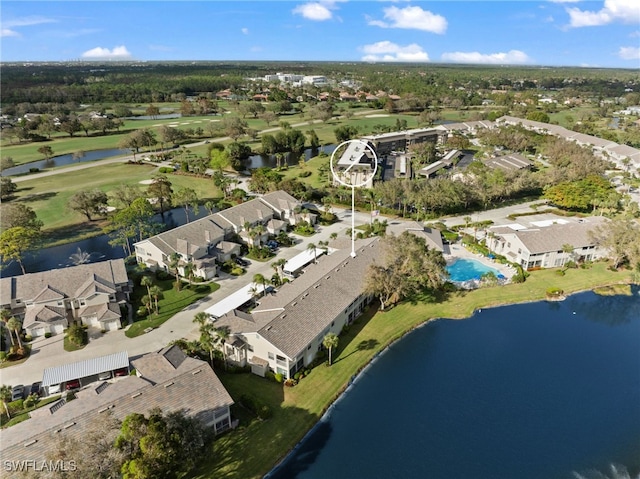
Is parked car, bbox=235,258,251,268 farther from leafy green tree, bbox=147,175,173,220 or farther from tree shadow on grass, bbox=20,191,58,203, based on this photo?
tree shadow on grass, bbox=20,191,58,203

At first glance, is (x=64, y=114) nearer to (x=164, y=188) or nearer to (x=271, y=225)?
(x=164, y=188)

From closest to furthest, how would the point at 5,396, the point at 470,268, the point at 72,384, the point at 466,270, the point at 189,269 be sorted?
the point at 5,396 → the point at 72,384 → the point at 189,269 → the point at 466,270 → the point at 470,268

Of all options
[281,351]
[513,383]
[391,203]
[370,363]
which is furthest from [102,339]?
[391,203]

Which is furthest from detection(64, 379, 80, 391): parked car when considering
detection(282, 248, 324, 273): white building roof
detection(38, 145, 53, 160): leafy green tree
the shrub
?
detection(38, 145, 53, 160): leafy green tree

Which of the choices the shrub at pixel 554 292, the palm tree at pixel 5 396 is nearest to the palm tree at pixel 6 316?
the palm tree at pixel 5 396

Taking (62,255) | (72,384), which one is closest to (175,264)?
(72,384)

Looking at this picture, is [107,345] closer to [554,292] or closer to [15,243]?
[15,243]

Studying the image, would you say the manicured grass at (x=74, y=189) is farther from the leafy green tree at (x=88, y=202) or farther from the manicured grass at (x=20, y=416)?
the manicured grass at (x=20, y=416)
